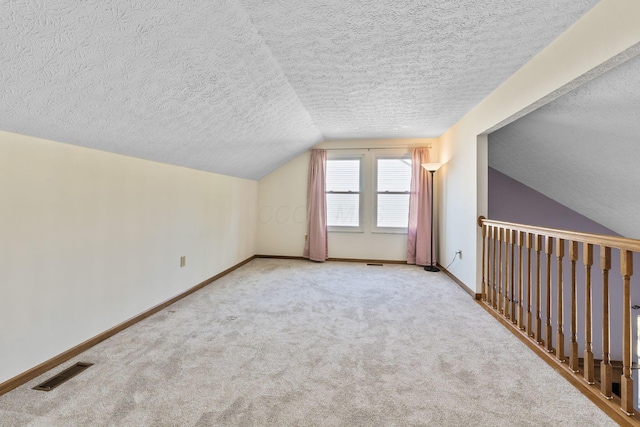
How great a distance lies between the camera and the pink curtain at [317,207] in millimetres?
5055

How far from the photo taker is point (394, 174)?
198 inches

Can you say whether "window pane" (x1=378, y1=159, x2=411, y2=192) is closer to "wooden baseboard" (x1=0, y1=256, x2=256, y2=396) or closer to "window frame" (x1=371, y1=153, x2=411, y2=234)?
"window frame" (x1=371, y1=153, x2=411, y2=234)

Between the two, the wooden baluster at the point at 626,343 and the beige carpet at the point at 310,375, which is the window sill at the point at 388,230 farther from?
the wooden baluster at the point at 626,343

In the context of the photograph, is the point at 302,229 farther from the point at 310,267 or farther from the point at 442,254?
the point at 442,254

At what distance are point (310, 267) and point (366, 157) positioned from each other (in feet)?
6.95

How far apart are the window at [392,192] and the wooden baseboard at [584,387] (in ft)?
9.26

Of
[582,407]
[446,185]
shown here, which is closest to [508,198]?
[446,185]

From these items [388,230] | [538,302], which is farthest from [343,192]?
[538,302]

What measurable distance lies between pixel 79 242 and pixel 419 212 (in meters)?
4.31

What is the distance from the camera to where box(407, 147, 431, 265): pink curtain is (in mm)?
4770

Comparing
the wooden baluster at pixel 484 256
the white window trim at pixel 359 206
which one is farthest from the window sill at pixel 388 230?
the wooden baluster at pixel 484 256

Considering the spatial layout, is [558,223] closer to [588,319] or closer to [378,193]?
[378,193]

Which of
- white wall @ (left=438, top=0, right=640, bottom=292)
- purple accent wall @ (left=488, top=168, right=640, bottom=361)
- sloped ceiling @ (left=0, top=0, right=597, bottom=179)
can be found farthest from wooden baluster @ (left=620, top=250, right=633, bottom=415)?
purple accent wall @ (left=488, top=168, right=640, bottom=361)

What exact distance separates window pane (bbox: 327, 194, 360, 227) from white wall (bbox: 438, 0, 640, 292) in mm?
1404
